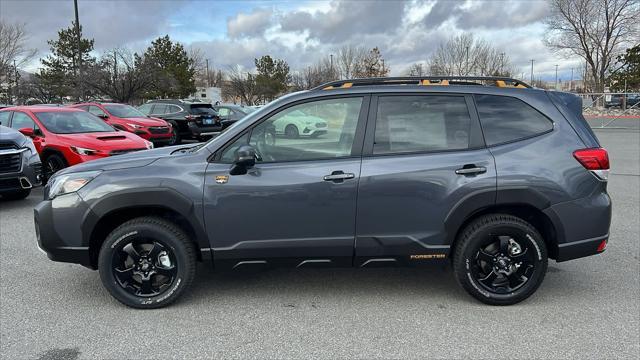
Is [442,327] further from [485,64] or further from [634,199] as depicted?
[485,64]

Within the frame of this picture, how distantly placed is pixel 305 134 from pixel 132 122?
10888 mm

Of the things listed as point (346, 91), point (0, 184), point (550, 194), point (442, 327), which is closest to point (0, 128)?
point (0, 184)

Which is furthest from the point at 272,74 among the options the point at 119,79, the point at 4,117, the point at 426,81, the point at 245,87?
the point at 426,81

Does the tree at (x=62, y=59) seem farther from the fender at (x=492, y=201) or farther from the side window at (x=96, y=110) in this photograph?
the fender at (x=492, y=201)

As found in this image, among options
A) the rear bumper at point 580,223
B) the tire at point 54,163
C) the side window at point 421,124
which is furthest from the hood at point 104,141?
the rear bumper at point 580,223

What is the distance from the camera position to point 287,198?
3516mm

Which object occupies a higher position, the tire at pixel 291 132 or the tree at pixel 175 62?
the tree at pixel 175 62

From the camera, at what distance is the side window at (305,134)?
3623 millimetres

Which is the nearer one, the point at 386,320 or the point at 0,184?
the point at 386,320

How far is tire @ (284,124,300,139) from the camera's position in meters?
3.66

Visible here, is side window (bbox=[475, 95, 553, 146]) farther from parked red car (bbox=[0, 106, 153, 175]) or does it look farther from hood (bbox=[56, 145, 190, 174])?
parked red car (bbox=[0, 106, 153, 175])

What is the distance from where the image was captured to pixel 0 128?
294 inches

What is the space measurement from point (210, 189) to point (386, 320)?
5.39 feet

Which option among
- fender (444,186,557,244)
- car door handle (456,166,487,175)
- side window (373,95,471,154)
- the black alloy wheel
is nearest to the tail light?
fender (444,186,557,244)
